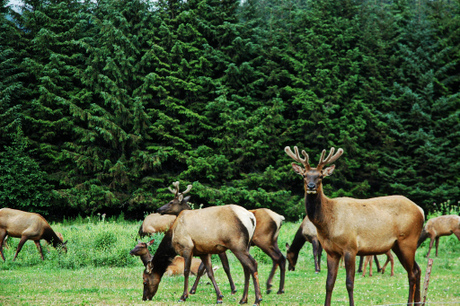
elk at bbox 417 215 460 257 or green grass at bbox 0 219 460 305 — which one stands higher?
elk at bbox 417 215 460 257

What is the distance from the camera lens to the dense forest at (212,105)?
77.4 ft

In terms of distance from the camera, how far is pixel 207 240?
309 inches

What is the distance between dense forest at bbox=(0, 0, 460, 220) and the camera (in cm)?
2358

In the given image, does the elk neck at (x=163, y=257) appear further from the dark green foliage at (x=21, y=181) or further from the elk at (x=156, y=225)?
the dark green foliage at (x=21, y=181)

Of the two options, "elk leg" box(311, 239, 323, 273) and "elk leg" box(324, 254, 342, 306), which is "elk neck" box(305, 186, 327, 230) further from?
"elk leg" box(311, 239, 323, 273)

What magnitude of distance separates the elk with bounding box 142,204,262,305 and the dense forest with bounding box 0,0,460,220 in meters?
14.3

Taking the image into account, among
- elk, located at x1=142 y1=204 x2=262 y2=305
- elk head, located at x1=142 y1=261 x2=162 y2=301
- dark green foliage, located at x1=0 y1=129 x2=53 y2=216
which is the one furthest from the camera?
dark green foliage, located at x1=0 y1=129 x2=53 y2=216

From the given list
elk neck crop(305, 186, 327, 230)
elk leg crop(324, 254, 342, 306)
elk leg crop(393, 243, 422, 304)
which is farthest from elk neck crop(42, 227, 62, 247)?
elk leg crop(393, 243, 422, 304)

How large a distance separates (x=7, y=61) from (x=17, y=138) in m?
4.47

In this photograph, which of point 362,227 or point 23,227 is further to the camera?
point 23,227

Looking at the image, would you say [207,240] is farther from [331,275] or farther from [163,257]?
[331,275]

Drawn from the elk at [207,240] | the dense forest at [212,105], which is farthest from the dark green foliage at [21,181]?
the elk at [207,240]

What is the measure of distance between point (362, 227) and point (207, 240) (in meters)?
2.53

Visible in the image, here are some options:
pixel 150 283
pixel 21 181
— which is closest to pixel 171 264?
pixel 150 283
